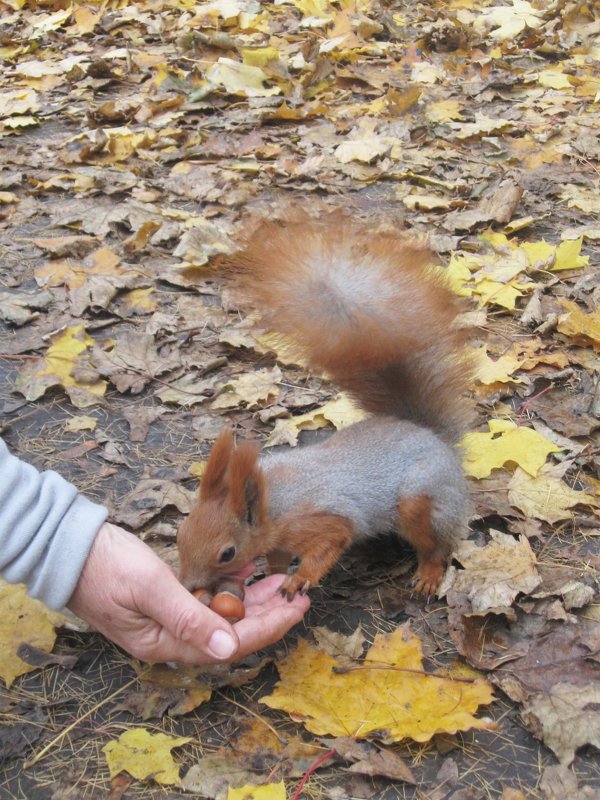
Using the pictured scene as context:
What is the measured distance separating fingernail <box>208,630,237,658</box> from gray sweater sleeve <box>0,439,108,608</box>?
0.24m

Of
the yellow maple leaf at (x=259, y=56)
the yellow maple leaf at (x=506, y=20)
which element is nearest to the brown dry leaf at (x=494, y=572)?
the yellow maple leaf at (x=259, y=56)

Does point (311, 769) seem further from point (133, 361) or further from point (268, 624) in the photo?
point (133, 361)

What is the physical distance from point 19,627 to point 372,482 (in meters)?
0.76

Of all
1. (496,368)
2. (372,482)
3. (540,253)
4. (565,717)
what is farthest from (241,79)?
(565,717)

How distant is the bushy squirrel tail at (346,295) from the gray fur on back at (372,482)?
180mm

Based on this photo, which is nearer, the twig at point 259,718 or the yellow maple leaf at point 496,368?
the twig at point 259,718

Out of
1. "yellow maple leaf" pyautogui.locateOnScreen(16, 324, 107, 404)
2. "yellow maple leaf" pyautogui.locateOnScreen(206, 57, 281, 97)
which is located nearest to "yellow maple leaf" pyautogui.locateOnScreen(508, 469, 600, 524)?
"yellow maple leaf" pyautogui.locateOnScreen(16, 324, 107, 404)

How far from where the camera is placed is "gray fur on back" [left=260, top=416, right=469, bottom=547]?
65.4 inches

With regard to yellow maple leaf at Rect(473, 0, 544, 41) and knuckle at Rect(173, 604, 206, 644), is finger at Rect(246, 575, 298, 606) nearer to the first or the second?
knuckle at Rect(173, 604, 206, 644)

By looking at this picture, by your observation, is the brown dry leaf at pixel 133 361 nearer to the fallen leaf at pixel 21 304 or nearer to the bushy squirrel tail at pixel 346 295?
the fallen leaf at pixel 21 304

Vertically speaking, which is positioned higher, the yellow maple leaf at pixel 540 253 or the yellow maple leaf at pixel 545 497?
the yellow maple leaf at pixel 540 253

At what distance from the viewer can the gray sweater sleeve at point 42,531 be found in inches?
48.3

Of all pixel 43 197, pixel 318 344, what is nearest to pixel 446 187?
pixel 43 197

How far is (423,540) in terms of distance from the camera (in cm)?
167
